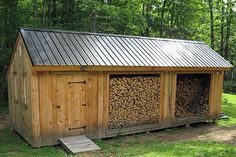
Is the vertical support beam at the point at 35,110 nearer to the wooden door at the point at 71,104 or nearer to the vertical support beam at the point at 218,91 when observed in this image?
the wooden door at the point at 71,104

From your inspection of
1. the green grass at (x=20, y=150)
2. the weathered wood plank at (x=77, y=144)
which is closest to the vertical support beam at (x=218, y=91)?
the weathered wood plank at (x=77, y=144)

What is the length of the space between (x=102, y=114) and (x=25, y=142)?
2.27 meters

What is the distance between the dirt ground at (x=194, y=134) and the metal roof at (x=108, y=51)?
2.24 m

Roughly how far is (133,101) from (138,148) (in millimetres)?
1845

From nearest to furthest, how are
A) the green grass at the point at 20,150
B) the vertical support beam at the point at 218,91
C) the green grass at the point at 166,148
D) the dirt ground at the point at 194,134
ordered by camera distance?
the green grass at the point at 20,150, the green grass at the point at 166,148, the dirt ground at the point at 194,134, the vertical support beam at the point at 218,91

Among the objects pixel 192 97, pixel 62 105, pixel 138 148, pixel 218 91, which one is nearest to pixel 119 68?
pixel 62 105

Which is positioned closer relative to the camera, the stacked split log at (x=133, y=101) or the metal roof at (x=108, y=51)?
the metal roof at (x=108, y=51)

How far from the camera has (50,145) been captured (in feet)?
22.8

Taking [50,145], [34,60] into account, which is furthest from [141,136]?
[34,60]

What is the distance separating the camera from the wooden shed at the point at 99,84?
683cm

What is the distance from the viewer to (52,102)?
6.91 m

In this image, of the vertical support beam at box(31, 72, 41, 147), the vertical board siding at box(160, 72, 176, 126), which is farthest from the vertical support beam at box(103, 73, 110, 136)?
the vertical board siding at box(160, 72, 176, 126)

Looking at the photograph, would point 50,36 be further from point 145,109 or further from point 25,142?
point 145,109

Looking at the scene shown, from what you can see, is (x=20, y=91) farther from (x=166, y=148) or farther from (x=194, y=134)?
(x=194, y=134)
